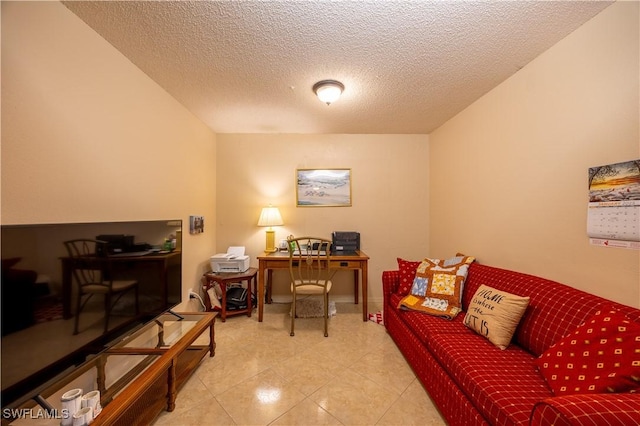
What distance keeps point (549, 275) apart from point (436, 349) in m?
0.97

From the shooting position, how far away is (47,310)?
0.99 meters

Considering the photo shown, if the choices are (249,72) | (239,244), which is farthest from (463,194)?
(239,244)

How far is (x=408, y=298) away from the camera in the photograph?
210cm

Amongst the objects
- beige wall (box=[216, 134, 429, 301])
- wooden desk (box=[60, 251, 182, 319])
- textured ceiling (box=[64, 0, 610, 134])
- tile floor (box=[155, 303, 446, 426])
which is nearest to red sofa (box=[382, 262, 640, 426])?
tile floor (box=[155, 303, 446, 426])

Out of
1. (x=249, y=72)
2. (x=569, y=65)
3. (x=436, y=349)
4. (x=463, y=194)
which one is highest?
(x=249, y=72)

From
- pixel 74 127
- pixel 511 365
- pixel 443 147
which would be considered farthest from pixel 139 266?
pixel 443 147

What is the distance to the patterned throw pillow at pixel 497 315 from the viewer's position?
4.71 feet

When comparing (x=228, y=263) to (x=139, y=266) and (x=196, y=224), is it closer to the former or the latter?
(x=196, y=224)

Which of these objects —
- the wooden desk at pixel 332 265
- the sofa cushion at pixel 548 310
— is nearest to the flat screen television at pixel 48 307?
the wooden desk at pixel 332 265

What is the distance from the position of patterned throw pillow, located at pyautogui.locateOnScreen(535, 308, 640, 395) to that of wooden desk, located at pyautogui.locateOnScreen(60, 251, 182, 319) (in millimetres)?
→ 2227

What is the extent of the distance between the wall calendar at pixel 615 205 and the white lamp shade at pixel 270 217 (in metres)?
2.76

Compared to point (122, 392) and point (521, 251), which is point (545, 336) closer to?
point (521, 251)

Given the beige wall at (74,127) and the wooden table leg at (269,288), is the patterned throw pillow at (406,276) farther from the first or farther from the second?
the beige wall at (74,127)

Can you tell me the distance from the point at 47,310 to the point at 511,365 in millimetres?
2235
